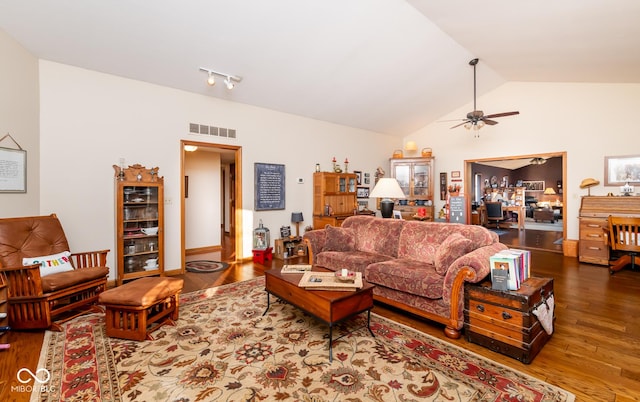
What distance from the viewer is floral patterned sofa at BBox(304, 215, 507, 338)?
98.3 inches

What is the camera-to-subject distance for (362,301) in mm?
2408

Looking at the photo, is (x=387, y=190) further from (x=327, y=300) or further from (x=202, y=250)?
(x=202, y=250)

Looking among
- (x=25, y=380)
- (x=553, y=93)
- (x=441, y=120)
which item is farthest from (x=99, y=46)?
(x=553, y=93)

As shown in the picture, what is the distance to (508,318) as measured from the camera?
2193 mm

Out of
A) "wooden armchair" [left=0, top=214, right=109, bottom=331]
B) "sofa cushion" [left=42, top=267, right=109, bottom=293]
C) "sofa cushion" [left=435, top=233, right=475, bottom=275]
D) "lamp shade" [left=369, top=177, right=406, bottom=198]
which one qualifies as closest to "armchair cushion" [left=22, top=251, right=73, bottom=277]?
"wooden armchair" [left=0, top=214, right=109, bottom=331]

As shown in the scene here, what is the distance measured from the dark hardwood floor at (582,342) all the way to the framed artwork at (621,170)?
1.97m

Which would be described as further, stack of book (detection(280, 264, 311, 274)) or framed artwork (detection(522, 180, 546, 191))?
framed artwork (detection(522, 180, 546, 191))

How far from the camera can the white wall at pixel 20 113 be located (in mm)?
3018

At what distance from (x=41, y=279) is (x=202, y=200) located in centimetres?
379

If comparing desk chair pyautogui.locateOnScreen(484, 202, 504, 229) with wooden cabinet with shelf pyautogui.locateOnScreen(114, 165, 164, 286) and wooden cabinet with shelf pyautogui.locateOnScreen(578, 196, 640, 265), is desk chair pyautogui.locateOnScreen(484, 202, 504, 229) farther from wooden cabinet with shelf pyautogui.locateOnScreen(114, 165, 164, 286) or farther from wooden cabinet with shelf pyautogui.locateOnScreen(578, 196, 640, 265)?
wooden cabinet with shelf pyautogui.locateOnScreen(114, 165, 164, 286)

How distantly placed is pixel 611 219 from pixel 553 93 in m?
2.94

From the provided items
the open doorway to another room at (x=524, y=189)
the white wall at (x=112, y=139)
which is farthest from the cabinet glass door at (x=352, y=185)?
the open doorway to another room at (x=524, y=189)

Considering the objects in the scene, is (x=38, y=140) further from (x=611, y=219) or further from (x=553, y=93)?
(x=553, y=93)

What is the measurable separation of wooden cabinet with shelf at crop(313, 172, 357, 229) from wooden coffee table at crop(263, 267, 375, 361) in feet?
11.0
